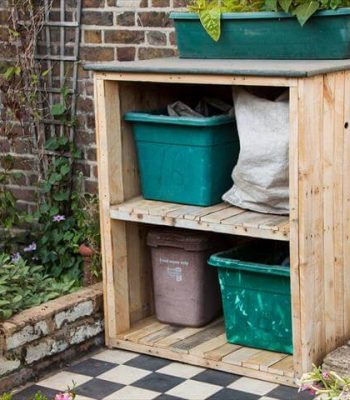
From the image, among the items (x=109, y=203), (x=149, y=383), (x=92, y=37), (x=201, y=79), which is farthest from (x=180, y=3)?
(x=149, y=383)

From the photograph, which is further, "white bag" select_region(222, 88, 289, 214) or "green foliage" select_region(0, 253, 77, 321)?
"green foliage" select_region(0, 253, 77, 321)

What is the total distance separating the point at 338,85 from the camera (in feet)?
13.8

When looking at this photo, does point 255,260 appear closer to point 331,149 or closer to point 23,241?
point 331,149

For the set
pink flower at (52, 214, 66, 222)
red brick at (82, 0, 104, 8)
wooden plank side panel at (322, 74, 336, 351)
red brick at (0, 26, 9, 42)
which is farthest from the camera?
red brick at (0, 26, 9, 42)

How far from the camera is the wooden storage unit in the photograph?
4.08 meters

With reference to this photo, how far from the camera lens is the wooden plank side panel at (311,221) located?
4.02m

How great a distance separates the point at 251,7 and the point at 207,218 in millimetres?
963

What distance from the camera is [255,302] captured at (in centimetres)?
448

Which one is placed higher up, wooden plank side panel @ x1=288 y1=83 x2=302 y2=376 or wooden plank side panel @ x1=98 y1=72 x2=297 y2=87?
wooden plank side panel @ x1=98 y1=72 x2=297 y2=87

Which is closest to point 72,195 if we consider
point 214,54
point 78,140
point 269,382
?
point 78,140

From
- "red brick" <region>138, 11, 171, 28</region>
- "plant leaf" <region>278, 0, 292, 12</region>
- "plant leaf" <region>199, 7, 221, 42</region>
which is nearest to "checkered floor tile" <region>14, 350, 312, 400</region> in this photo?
"plant leaf" <region>199, 7, 221, 42</region>

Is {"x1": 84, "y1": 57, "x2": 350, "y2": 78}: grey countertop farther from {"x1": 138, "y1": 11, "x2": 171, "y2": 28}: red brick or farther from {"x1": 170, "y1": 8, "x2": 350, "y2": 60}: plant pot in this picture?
{"x1": 138, "y1": 11, "x2": 171, "y2": 28}: red brick

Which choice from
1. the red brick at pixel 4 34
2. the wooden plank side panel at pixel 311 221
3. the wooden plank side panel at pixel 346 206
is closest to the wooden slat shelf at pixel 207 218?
the wooden plank side panel at pixel 311 221

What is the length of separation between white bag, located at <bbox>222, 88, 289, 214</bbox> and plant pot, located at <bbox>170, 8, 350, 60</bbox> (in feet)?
0.67
